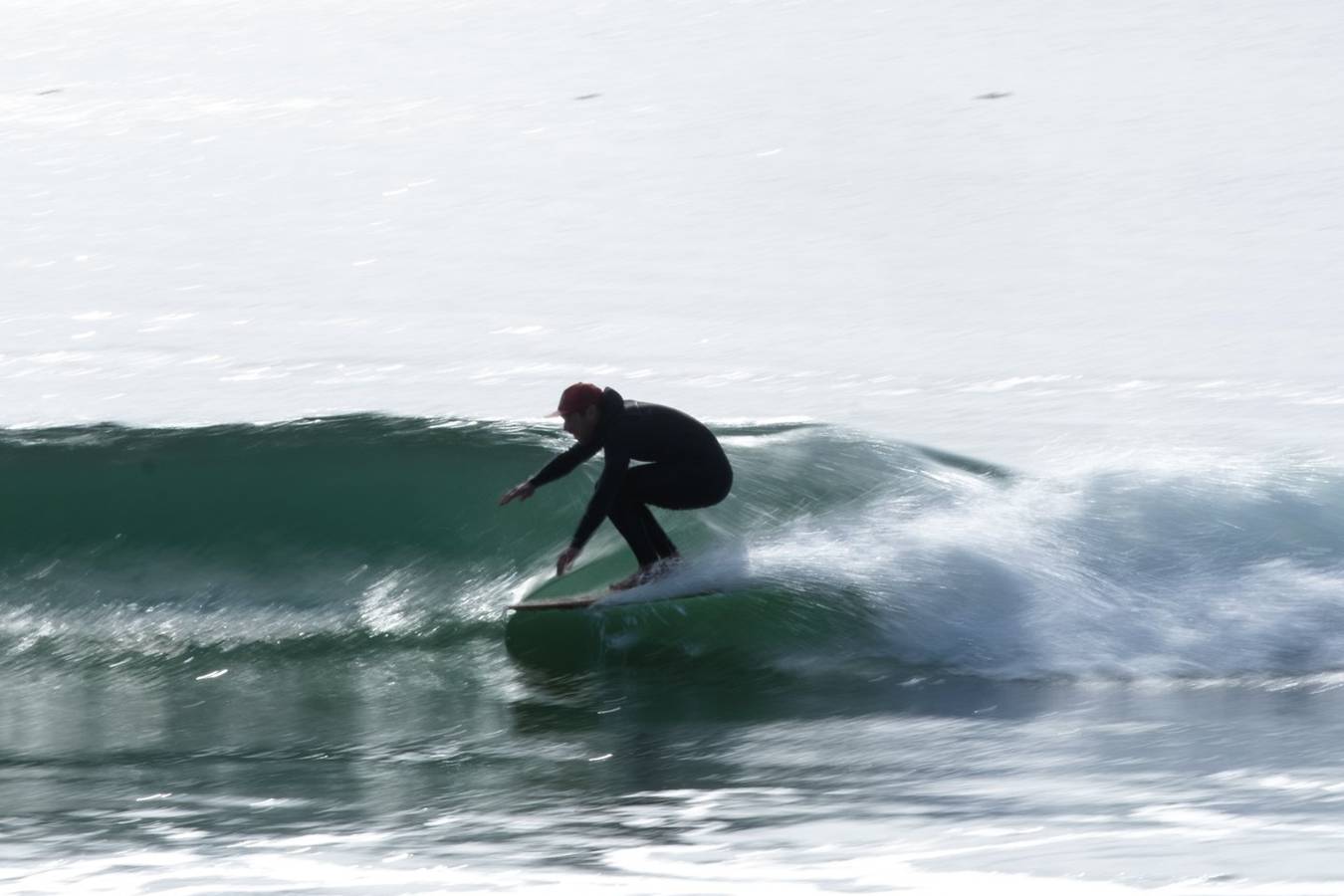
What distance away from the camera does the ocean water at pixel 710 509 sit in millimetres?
5848

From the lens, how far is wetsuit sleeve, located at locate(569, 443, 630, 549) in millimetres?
7617

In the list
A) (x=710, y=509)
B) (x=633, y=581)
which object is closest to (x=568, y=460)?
(x=633, y=581)

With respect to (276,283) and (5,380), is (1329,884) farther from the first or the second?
(276,283)

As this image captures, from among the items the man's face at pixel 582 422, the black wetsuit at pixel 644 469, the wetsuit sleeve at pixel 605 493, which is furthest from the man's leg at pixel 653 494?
the man's face at pixel 582 422

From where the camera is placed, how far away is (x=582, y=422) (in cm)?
758

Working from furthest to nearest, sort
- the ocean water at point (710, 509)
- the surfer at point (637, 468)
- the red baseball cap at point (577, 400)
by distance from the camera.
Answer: the surfer at point (637, 468), the red baseball cap at point (577, 400), the ocean water at point (710, 509)

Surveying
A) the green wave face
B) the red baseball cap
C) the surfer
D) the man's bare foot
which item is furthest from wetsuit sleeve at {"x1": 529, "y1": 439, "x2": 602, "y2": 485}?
the green wave face

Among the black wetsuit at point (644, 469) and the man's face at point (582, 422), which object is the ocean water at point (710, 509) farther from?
the man's face at point (582, 422)

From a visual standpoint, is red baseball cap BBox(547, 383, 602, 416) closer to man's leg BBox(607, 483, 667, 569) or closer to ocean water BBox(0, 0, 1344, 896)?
man's leg BBox(607, 483, 667, 569)

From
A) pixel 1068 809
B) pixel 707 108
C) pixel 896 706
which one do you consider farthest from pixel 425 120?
pixel 1068 809

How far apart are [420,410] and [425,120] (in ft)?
43.1

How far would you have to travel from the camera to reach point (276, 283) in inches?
722

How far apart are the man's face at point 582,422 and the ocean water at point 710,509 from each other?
3.38 ft

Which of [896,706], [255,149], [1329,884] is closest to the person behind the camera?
[1329,884]
